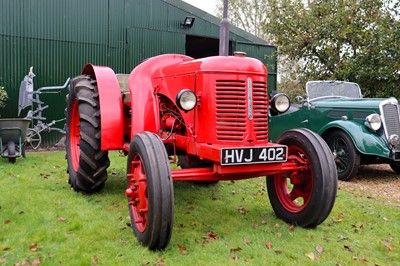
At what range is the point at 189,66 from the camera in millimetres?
3930

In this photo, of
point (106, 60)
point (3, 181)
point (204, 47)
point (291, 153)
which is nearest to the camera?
point (291, 153)

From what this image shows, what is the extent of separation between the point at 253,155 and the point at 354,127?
408 centimetres

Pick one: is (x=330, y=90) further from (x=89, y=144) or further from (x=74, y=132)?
(x=89, y=144)

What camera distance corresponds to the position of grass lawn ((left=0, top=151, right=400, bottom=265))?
3.20 m

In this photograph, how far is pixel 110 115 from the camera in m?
4.62

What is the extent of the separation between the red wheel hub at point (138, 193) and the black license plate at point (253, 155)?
0.73 metres

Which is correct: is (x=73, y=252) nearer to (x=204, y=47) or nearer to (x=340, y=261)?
(x=340, y=261)

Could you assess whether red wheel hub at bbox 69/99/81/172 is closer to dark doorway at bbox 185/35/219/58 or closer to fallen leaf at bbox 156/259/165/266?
fallen leaf at bbox 156/259/165/266

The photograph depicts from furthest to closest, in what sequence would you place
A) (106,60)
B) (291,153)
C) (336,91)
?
(106,60), (336,91), (291,153)

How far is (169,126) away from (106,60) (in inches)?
291

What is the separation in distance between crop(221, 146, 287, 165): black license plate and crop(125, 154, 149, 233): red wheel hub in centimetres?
73

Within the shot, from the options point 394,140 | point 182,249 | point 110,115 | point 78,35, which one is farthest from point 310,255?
point 78,35

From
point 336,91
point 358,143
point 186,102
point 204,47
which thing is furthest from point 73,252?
point 204,47

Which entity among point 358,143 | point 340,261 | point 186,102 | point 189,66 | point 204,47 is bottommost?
point 340,261
